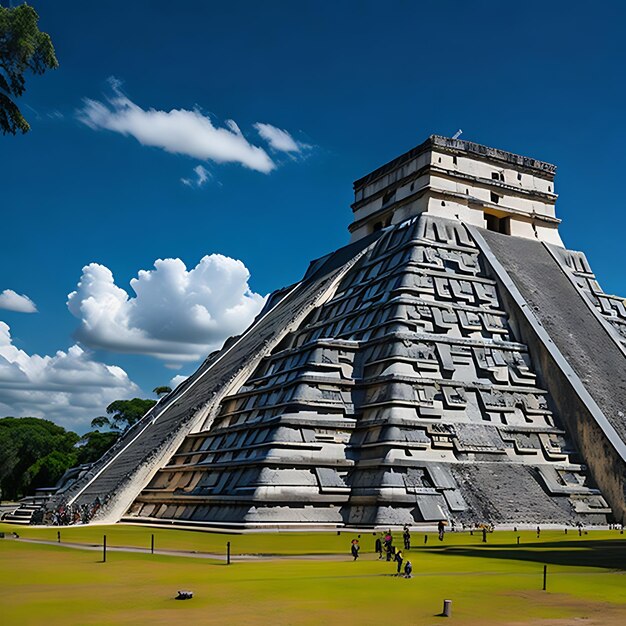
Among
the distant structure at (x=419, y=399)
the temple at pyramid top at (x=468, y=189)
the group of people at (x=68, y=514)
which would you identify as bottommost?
the group of people at (x=68, y=514)

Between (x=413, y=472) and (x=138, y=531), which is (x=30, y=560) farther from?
(x=413, y=472)

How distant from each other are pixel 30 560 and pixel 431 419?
12533 millimetres

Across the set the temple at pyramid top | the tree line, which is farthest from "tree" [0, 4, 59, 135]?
the tree line

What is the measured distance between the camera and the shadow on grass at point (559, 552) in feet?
44.1

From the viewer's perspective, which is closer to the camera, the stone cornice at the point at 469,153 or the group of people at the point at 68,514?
the group of people at the point at 68,514

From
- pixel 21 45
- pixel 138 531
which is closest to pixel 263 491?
pixel 138 531

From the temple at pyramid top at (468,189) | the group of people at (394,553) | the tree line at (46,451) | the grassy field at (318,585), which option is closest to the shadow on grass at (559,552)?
the grassy field at (318,585)

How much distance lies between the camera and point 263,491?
67.3 ft

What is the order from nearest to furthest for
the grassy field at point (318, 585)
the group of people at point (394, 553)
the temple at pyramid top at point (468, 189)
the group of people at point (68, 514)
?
the grassy field at point (318, 585) → the group of people at point (394, 553) → the group of people at point (68, 514) → the temple at pyramid top at point (468, 189)

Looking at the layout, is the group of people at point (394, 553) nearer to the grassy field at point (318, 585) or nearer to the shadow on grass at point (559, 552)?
the grassy field at point (318, 585)

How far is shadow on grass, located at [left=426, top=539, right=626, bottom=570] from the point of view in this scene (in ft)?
44.1

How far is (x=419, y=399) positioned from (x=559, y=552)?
8.47m

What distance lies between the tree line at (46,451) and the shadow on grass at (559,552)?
154ft

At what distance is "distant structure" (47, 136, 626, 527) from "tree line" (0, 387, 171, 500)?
99.7 feet
